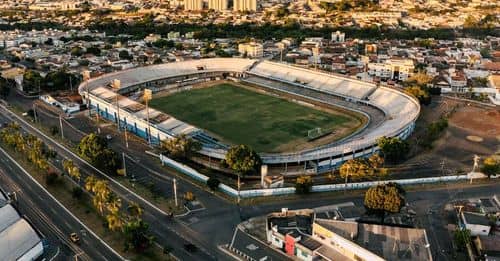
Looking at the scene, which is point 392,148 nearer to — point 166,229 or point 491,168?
point 491,168

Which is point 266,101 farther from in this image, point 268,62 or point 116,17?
point 116,17

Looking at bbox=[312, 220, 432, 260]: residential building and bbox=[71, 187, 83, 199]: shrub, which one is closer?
bbox=[312, 220, 432, 260]: residential building

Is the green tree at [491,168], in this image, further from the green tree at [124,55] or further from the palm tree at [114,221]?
the green tree at [124,55]

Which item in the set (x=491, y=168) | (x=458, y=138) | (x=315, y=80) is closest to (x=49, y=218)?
(x=491, y=168)

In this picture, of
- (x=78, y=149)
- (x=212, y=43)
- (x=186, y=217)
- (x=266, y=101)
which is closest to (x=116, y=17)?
(x=212, y=43)

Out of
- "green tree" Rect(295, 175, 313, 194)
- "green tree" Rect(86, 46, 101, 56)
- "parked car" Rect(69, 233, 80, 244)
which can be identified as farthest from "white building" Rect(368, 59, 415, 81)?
"parked car" Rect(69, 233, 80, 244)

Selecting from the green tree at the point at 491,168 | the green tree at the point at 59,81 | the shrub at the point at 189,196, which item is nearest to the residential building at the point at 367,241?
the shrub at the point at 189,196

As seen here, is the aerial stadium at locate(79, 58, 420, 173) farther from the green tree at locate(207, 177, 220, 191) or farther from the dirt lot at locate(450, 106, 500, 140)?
the dirt lot at locate(450, 106, 500, 140)
